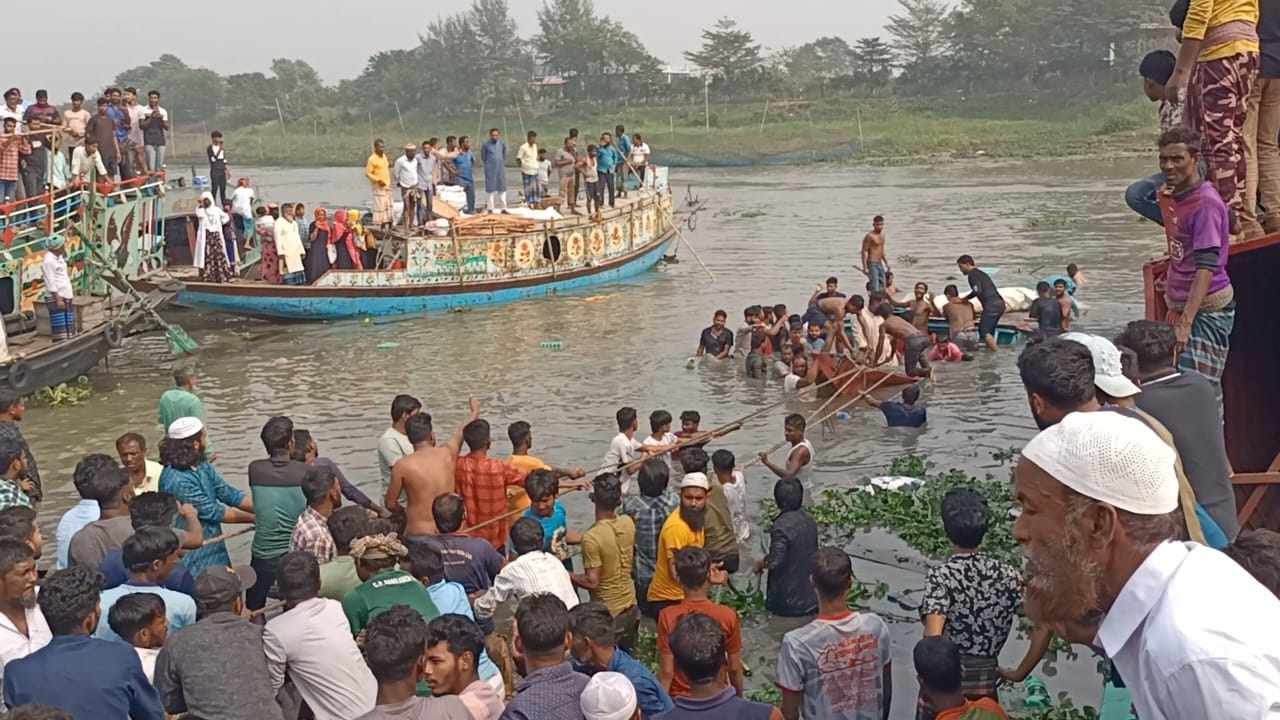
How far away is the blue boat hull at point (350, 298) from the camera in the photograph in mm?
22609

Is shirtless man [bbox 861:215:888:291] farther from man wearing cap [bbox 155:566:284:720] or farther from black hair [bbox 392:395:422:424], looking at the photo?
man wearing cap [bbox 155:566:284:720]

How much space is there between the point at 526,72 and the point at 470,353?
103m

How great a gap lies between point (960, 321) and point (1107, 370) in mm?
13066

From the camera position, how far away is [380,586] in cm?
571

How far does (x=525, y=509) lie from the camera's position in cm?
827

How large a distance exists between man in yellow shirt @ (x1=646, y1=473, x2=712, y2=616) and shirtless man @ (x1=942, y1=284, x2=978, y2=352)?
11569mm

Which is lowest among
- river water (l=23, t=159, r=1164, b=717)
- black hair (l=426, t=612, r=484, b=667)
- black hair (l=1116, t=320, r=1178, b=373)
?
river water (l=23, t=159, r=1164, b=717)

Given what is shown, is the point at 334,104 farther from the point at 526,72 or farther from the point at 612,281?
the point at 612,281

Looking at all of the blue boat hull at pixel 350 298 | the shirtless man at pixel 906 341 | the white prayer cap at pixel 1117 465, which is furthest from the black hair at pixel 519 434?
the blue boat hull at pixel 350 298

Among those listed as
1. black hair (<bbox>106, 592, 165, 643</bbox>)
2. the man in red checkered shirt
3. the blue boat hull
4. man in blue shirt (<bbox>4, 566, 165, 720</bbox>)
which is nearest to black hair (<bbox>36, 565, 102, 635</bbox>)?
man in blue shirt (<bbox>4, 566, 165, 720</bbox>)

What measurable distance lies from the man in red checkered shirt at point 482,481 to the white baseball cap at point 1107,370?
417 cm

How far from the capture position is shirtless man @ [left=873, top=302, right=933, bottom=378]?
15.1 m

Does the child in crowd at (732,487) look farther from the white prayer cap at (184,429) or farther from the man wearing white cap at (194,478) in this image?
the white prayer cap at (184,429)

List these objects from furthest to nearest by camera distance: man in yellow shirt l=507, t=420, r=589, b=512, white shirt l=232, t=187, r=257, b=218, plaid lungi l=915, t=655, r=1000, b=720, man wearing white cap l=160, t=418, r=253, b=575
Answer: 1. white shirt l=232, t=187, r=257, b=218
2. man in yellow shirt l=507, t=420, r=589, b=512
3. man wearing white cap l=160, t=418, r=253, b=575
4. plaid lungi l=915, t=655, r=1000, b=720
